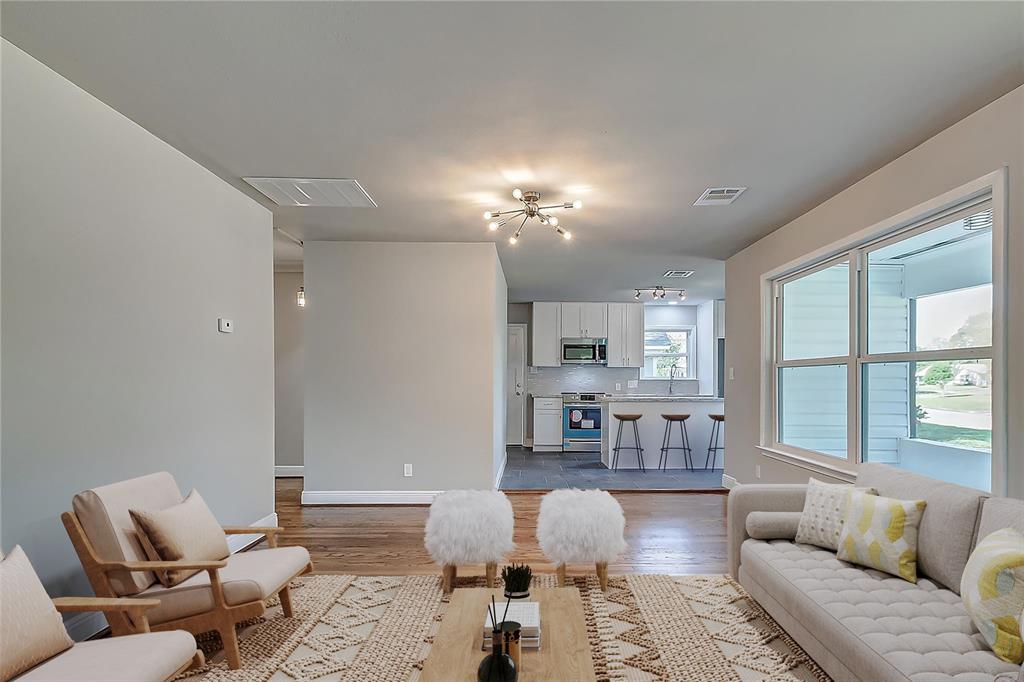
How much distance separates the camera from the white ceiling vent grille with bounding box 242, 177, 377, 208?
4.03m

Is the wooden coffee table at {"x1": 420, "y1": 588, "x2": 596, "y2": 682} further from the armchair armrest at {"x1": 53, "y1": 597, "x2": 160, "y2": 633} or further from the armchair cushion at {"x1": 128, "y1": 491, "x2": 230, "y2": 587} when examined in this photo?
the armchair cushion at {"x1": 128, "y1": 491, "x2": 230, "y2": 587}

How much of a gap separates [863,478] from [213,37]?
3728 millimetres

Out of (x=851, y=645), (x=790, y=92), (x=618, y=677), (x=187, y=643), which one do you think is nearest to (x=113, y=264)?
(x=187, y=643)

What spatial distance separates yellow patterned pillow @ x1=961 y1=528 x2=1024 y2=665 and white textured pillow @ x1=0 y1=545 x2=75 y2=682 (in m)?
3.05

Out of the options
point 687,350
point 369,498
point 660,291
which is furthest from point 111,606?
point 687,350

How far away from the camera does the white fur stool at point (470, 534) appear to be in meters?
3.39

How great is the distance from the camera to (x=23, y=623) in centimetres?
185

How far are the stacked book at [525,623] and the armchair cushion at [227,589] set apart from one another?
3.57 feet

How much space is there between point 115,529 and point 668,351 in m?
9.75

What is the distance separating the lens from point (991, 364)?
9.50 feet

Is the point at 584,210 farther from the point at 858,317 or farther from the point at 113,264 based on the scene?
the point at 113,264

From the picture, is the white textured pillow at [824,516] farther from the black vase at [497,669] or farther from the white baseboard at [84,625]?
the white baseboard at [84,625]

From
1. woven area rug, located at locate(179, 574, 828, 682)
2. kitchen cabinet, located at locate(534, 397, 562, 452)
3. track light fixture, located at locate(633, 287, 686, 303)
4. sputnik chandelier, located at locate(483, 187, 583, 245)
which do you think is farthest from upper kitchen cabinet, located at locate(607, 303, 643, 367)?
woven area rug, located at locate(179, 574, 828, 682)

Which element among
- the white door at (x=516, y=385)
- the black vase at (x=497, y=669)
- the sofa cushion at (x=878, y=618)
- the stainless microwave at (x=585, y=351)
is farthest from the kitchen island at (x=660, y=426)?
the black vase at (x=497, y=669)
